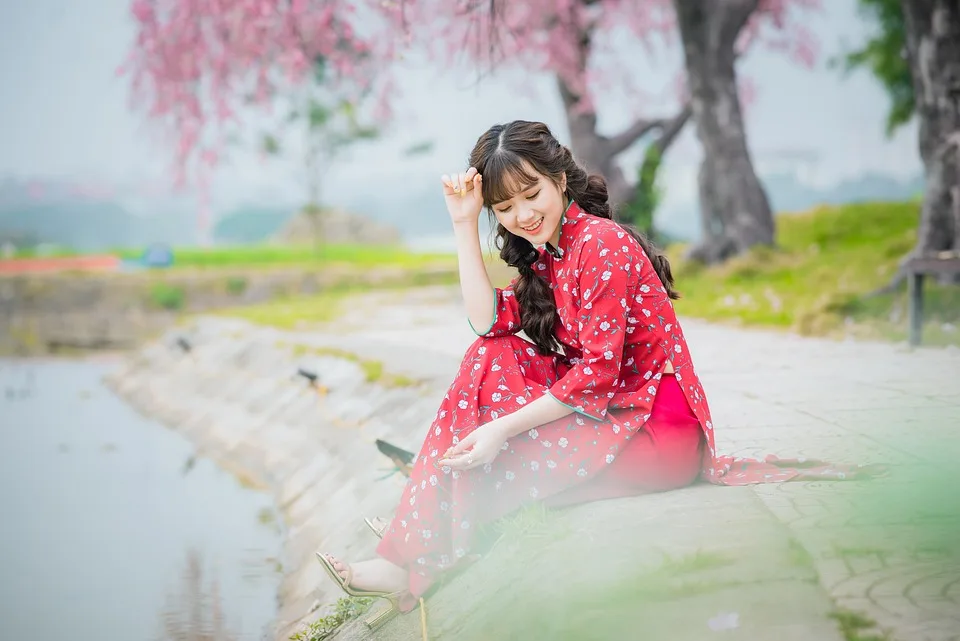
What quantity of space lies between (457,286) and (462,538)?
7.49 m

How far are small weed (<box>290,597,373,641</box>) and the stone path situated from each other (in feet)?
0.35

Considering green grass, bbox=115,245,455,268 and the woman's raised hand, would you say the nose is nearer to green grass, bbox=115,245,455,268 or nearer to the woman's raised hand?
the woman's raised hand

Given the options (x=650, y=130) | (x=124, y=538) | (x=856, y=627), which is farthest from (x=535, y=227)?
(x=650, y=130)

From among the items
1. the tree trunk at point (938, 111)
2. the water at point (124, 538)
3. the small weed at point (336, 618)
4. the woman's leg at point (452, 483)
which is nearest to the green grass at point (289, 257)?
the water at point (124, 538)

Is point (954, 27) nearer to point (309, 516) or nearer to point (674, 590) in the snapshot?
point (309, 516)

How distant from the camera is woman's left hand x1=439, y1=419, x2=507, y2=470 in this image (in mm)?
1646

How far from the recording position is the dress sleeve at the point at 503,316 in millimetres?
1825

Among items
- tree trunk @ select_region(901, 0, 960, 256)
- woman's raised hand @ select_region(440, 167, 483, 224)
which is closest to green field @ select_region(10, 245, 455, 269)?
tree trunk @ select_region(901, 0, 960, 256)

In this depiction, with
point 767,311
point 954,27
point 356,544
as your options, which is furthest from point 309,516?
point 954,27

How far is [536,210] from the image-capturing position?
1793mm

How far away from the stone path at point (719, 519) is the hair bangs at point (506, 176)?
568 mm

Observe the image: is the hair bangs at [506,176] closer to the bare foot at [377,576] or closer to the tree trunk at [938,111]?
the bare foot at [377,576]

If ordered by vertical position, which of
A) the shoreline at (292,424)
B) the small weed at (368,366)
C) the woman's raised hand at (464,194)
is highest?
the woman's raised hand at (464,194)

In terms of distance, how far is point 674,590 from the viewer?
143 cm
